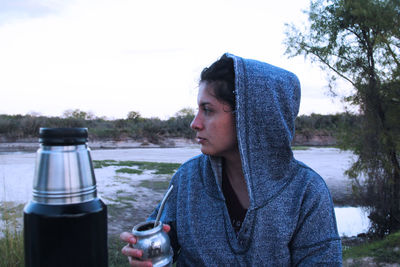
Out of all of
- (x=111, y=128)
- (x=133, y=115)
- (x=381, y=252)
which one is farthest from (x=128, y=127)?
(x=381, y=252)

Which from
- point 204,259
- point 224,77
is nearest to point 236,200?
point 204,259

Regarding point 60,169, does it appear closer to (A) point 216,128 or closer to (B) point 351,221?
(A) point 216,128

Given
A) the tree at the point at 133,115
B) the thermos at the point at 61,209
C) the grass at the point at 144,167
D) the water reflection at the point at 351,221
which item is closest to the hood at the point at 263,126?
the thermos at the point at 61,209

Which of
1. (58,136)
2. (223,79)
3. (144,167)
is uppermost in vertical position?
(223,79)

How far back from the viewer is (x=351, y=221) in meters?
8.54

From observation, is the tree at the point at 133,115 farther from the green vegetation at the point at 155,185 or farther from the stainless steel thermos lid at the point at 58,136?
the stainless steel thermos lid at the point at 58,136

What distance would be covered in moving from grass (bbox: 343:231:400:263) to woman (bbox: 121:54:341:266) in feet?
14.7

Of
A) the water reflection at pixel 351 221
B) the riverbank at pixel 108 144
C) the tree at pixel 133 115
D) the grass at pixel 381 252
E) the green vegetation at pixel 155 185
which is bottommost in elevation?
the water reflection at pixel 351 221

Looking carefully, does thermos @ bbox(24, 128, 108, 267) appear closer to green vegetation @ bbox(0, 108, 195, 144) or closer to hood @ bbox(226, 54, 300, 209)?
hood @ bbox(226, 54, 300, 209)

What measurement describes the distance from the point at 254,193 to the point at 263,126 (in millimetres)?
344

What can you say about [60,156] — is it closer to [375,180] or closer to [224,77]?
[224,77]

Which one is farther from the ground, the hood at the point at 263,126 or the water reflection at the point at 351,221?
the hood at the point at 263,126

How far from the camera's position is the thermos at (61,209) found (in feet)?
1.89

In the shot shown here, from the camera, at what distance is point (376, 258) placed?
5594 mm
